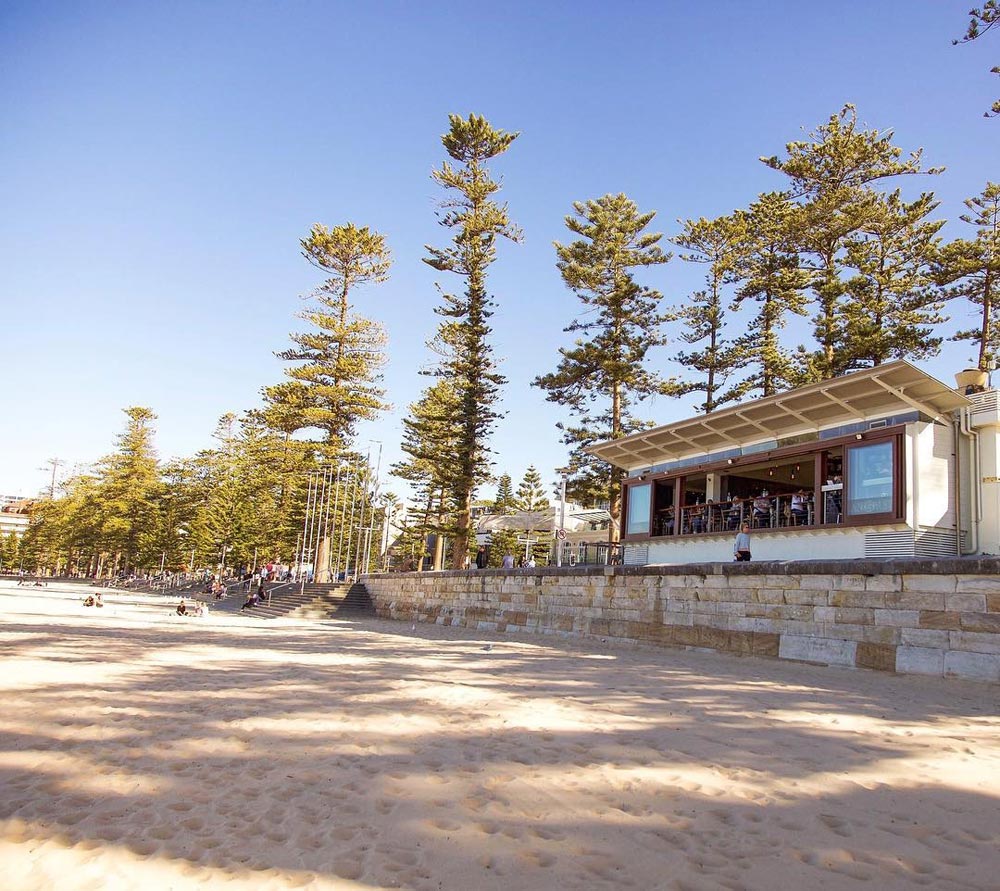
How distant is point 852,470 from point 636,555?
5467 millimetres

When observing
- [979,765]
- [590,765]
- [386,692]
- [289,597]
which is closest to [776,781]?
[590,765]

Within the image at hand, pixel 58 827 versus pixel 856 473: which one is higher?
pixel 856 473

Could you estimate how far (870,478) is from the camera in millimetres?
11211

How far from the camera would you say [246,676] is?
23.9 ft

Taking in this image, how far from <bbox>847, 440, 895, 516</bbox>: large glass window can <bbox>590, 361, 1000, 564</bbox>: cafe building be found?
0.02 meters

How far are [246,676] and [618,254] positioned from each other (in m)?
19.3

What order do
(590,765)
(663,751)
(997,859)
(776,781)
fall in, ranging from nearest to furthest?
(997,859) < (776,781) < (590,765) < (663,751)

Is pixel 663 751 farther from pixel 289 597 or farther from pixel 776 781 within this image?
pixel 289 597

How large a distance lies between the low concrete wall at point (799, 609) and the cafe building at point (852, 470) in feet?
9.59

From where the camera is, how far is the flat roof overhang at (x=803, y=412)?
1084 cm

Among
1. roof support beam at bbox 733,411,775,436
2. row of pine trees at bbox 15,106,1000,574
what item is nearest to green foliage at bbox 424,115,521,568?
row of pine trees at bbox 15,106,1000,574

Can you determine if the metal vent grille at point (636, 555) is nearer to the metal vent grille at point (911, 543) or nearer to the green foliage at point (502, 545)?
the metal vent grille at point (911, 543)

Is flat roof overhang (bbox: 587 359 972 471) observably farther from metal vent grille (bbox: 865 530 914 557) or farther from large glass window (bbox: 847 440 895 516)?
metal vent grille (bbox: 865 530 914 557)

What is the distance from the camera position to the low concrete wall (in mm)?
6730
